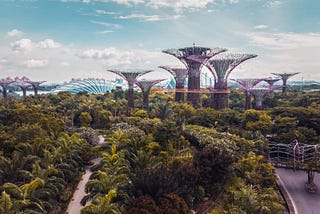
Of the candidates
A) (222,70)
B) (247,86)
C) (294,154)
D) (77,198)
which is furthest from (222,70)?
(77,198)

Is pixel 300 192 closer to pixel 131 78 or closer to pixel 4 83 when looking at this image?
pixel 131 78

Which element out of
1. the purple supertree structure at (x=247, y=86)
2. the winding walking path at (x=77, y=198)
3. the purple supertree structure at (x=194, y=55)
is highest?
the purple supertree structure at (x=194, y=55)

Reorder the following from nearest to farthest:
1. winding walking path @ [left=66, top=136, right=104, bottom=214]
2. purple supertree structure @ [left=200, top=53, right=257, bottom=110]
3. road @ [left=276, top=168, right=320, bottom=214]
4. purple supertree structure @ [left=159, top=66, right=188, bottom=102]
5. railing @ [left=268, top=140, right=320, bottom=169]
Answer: winding walking path @ [left=66, top=136, right=104, bottom=214] → road @ [left=276, top=168, right=320, bottom=214] → railing @ [left=268, top=140, right=320, bottom=169] → purple supertree structure @ [left=200, top=53, right=257, bottom=110] → purple supertree structure @ [left=159, top=66, right=188, bottom=102]

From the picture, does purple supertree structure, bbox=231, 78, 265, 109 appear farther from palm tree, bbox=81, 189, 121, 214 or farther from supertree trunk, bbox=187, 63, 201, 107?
palm tree, bbox=81, 189, 121, 214

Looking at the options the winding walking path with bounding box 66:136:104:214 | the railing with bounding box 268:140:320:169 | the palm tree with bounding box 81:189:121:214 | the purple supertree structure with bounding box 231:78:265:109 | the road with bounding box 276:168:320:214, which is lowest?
the road with bounding box 276:168:320:214

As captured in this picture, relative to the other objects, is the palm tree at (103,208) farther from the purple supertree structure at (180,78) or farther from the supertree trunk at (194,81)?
the purple supertree structure at (180,78)

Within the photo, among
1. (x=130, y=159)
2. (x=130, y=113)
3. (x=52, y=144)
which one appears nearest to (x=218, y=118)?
(x=130, y=113)

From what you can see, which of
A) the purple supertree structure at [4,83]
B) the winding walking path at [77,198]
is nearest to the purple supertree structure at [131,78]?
the winding walking path at [77,198]

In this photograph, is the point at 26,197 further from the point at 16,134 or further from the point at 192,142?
the point at 192,142

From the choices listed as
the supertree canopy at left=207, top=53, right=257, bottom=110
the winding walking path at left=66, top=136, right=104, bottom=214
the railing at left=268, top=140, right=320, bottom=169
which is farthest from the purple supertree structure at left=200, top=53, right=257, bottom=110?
the winding walking path at left=66, top=136, right=104, bottom=214
